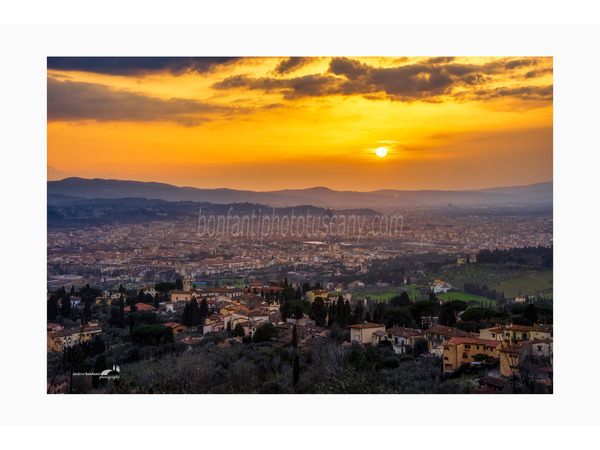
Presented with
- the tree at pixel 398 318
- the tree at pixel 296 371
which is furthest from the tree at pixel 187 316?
the tree at pixel 398 318

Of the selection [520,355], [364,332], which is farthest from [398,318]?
[520,355]

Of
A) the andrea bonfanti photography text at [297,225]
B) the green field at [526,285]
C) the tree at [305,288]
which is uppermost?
the andrea bonfanti photography text at [297,225]

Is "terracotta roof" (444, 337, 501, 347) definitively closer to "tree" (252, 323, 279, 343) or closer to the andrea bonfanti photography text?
"tree" (252, 323, 279, 343)

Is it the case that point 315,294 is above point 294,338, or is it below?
above

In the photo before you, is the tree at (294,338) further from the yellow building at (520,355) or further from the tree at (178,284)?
the tree at (178,284)

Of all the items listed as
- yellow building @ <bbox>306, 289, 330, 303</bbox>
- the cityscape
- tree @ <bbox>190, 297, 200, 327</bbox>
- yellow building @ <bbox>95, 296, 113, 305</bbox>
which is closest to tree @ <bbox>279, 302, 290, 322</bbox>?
the cityscape

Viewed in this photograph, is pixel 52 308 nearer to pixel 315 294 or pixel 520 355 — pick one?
pixel 315 294

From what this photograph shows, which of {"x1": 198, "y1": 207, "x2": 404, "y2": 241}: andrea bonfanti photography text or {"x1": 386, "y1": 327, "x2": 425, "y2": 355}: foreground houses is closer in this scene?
Result: {"x1": 386, "y1": 327, "x2": 425, "y2": 355}: foreground houses
